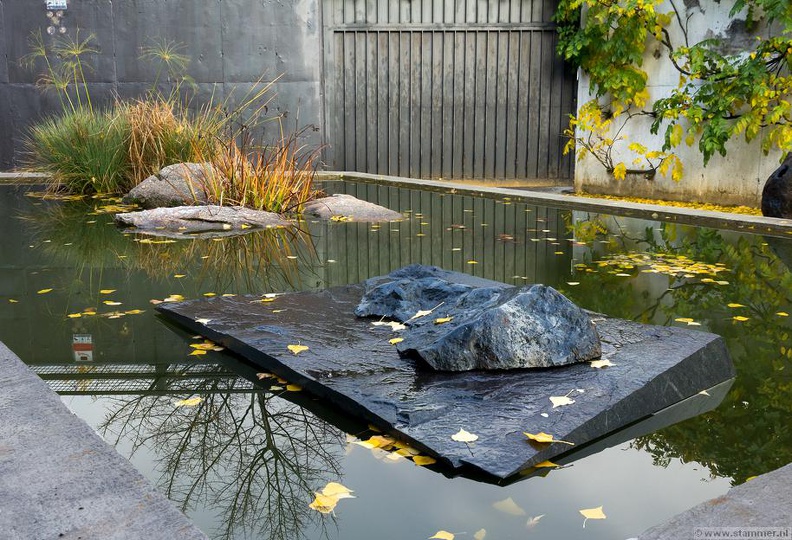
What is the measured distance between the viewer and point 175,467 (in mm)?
2055

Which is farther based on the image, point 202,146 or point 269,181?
point 202,146

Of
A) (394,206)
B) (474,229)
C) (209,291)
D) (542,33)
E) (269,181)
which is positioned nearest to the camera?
(209,291)

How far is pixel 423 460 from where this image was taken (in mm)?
2061

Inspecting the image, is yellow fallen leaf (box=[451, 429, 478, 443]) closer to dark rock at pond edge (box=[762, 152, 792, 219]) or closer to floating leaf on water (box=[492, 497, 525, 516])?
floating leaf on water (box=[492, 497, 525, 516])

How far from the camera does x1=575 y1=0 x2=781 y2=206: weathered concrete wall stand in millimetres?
7242

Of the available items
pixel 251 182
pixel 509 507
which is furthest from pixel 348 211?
pixel 509 507

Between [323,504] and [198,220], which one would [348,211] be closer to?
[198,220]

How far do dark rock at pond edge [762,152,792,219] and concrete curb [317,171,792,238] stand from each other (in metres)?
0.16

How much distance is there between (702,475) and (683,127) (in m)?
6.25

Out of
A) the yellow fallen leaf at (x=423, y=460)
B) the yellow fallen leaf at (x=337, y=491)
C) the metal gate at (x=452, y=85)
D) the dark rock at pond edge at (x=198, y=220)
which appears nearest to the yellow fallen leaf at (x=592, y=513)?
the yellow fallen leaf at (x=423, y=460)

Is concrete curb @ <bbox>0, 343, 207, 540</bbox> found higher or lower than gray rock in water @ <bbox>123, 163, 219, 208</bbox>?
lower

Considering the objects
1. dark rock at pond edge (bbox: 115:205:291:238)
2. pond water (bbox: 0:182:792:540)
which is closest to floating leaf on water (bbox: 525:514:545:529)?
pond water (bbox: 0:182:792:540)

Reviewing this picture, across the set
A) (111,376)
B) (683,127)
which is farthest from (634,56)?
(111,376)

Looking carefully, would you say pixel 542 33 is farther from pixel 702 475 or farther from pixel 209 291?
pixel 702 475
